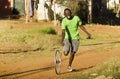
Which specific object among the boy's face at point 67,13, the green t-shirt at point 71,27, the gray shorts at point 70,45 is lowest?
the gray shorts at point 70,45

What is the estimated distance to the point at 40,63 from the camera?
53.8 ft

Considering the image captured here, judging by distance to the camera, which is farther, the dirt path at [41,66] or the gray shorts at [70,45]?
the gray shorts at [70,45]

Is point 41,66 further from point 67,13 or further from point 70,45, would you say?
point 67,13

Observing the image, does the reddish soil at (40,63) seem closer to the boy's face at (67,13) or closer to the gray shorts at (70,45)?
the gray shorts at (70,45)

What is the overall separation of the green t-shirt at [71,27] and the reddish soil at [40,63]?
1.11m

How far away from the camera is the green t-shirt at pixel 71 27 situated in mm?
14117

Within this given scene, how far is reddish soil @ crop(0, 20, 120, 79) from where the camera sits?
14023mm

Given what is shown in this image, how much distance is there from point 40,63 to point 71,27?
2.74 metres

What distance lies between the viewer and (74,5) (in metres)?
34.0

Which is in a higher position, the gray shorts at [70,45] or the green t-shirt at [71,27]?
the green t-shirt at [71,27]

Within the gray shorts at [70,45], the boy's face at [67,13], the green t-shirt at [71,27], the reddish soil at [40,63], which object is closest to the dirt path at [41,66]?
the reddish soil at [40,63]

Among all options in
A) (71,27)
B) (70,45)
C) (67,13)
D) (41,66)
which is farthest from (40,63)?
(67,13)

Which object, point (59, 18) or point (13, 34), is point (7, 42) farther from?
point (59, 18)

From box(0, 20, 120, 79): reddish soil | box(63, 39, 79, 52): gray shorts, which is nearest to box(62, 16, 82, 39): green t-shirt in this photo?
box(63, 39, 79, 52): gray shorts
